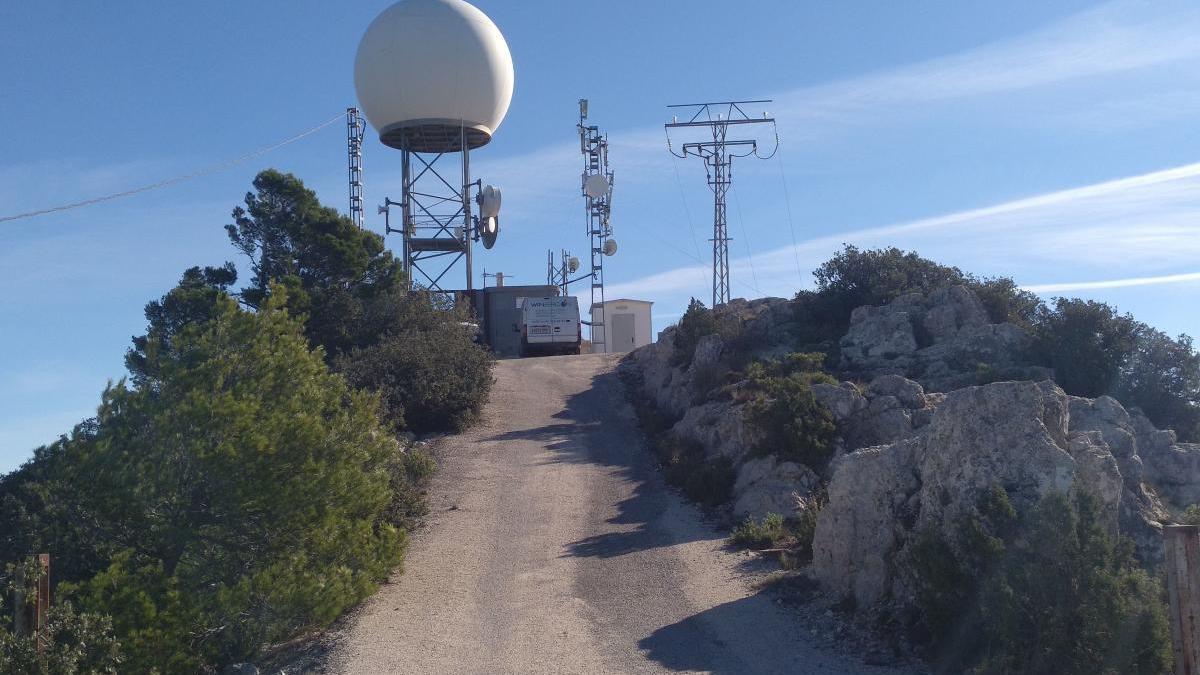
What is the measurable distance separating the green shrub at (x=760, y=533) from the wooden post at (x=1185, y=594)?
714 cm

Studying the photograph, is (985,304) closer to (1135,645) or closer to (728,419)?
(728,419)

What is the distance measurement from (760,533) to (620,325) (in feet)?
92.6

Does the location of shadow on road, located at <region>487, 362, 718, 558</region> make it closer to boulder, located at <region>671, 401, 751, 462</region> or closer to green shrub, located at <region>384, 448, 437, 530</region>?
boulder, located at <region>671, 401, 751, 462</region>

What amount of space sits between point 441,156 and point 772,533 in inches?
872

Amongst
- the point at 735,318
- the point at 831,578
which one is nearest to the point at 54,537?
the point at 831,578

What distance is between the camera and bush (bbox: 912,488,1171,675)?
7.99m

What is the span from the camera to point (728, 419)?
19.0 m

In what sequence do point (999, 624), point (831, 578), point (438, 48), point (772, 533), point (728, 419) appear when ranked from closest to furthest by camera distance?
1. point (999, 624)
2. point (831, 578)
3. point (772, 533)
4. point (728, 419)
5. point (438, 48)

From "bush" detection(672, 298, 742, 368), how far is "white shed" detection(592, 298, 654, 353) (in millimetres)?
15548

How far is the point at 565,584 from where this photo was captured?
13227mm

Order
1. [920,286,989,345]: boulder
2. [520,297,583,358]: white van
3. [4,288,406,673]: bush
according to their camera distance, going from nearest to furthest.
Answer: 1. [4,288,406,673]: bush
2. [920,286,989,345]: boulder
3. [520,297,583,358]: white van

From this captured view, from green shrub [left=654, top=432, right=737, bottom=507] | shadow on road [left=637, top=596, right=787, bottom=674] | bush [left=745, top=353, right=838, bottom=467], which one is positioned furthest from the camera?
green shrub [left=654, top=432, right=737, bottom=507]

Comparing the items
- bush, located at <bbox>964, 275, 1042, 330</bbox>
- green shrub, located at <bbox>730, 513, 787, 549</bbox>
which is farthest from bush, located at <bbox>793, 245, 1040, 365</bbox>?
green shrub, located at <bbox>730, 513, 787, 549</bbox>

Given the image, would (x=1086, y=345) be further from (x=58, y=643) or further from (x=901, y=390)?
(x=58, y=643)
